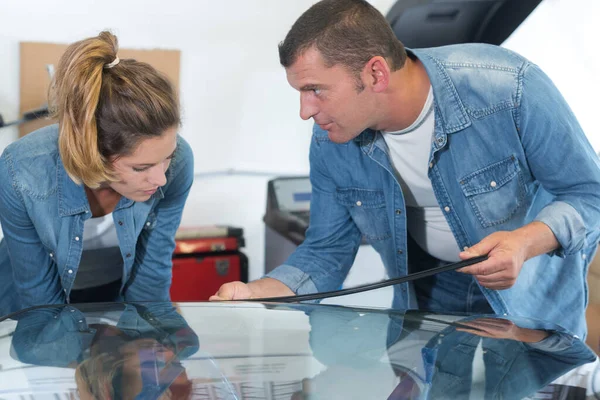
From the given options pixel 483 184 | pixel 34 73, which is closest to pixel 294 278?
pixel 483 184

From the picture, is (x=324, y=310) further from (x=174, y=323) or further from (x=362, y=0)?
(x=362, y=0)

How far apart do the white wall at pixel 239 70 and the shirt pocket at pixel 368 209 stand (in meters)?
1.65

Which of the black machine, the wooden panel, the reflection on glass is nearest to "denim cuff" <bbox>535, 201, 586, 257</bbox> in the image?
→ the reflection on glass

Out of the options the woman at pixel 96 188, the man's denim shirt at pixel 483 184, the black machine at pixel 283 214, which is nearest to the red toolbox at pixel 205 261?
the black machine at pixel 283 214

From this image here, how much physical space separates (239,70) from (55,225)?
1.78m

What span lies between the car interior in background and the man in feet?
0.49

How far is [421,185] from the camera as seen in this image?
1.47 m

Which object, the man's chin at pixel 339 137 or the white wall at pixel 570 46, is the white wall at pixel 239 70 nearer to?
the white wall at pixel 570 46

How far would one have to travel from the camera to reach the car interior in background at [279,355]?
0.92 m

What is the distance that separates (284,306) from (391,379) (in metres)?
0.29

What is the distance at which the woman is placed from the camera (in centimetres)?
129

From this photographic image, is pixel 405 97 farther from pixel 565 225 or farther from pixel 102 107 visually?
pixel 102 107

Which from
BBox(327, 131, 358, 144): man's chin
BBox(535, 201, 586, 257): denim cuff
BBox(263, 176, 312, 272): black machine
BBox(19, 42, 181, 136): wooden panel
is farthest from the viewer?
BBox(19, 42, 181, 136): wooden panel

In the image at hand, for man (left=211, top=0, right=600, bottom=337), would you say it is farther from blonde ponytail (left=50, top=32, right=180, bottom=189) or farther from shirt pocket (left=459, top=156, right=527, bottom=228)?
blonde ponytail (left=50, top=32, right=180, bottom=189)
